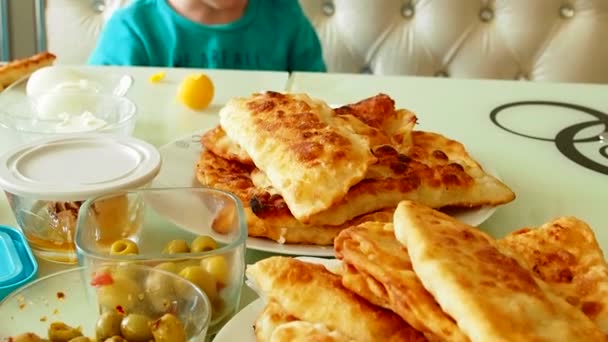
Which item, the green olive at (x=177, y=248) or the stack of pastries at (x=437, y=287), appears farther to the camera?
the green olive at (x=177, y=248)

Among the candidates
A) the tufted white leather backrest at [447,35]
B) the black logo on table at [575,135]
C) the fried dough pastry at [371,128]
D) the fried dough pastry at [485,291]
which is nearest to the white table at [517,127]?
the black logo on table at [575,135]

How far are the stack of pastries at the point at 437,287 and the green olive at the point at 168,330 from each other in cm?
6

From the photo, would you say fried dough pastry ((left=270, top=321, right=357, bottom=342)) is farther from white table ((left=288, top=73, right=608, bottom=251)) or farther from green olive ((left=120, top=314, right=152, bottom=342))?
white table ((left=288, top=73, right=608, bottom=251))

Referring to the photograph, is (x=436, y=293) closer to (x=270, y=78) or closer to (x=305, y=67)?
(x=270, y=78)

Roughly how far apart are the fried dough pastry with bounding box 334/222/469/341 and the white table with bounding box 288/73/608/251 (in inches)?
13.7

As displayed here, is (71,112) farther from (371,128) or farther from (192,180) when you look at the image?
(371,128)

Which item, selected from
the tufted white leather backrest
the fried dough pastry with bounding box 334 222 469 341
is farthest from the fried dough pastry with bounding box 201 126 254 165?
the tufted white leather backrest

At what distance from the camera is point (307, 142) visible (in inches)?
36.4

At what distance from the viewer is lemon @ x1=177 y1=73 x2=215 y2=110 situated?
1.38 meters

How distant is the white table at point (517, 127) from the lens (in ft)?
3.37

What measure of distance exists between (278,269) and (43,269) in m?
0.31

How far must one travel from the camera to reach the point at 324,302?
24.8 inches

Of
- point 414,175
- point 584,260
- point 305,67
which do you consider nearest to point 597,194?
point 414,175

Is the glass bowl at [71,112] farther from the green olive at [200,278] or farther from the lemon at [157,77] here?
the green olive at [200,278]
